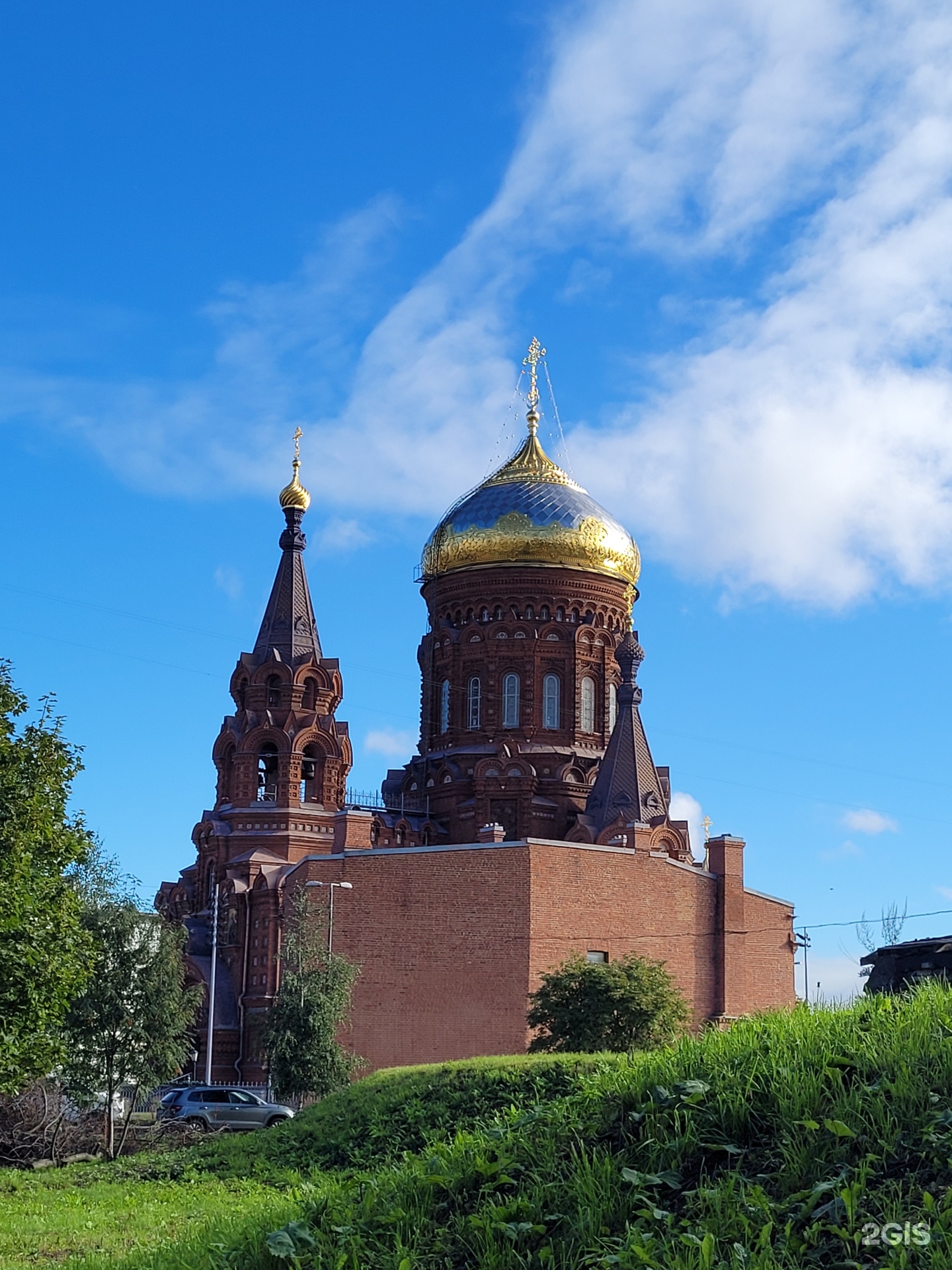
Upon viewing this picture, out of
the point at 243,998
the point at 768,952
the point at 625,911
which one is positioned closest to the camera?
the point at 625,911

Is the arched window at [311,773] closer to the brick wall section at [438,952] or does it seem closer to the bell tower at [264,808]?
the bell tower at [264,808]

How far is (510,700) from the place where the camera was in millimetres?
44500

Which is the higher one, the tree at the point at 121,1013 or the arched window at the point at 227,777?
the arched window at the point at 227,777

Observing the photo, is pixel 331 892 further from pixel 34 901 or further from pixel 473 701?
pixel 34 901

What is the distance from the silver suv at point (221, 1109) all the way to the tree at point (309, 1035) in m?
1.74

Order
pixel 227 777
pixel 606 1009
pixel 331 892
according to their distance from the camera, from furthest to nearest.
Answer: pixel 227 777 → pixel 331 892 → pixel 606 1009

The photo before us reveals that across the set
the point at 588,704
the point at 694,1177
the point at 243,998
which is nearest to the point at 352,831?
the point at 243,998

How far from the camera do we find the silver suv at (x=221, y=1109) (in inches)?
985

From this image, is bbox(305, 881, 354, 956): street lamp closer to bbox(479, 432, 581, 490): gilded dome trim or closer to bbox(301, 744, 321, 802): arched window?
bbox(301, 744, 321, 802): arched window


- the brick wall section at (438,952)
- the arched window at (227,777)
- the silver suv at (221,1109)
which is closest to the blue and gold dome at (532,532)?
the arched window at (227,777)

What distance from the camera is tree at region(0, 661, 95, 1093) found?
14.7 m

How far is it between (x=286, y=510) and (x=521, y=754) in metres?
10.2

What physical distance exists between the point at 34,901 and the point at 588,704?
30.9 meters

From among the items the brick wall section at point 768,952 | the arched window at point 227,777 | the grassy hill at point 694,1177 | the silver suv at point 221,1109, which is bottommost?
the silver suv at point 221,1109
